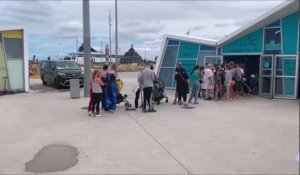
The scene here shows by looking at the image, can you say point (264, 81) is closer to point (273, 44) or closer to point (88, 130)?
point (273, 44)

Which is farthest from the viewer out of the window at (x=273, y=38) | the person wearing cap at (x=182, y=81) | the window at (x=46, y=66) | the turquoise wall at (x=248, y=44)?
the window at (x=46, y=66)

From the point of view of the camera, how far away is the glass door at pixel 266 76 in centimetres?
1685

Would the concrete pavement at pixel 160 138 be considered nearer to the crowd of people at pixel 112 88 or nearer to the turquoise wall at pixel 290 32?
the crowd of people at pixel 112 88

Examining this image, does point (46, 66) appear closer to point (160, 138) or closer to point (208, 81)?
point (208, 81)

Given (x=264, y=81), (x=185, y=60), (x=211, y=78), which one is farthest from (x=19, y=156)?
(x=185, y=60)

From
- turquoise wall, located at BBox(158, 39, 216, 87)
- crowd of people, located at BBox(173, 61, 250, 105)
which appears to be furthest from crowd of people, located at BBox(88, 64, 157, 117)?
turquoise wall, located at BBox(158, 39, 216, 87)

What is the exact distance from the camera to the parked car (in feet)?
74.5

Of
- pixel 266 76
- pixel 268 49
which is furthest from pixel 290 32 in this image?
pixel 266 76

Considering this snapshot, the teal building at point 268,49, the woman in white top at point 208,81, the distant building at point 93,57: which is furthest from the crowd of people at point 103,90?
the distant building at point 93,57

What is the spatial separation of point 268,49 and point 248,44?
1270mm

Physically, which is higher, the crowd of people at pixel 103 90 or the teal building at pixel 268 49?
the teal building at pixel 268 49

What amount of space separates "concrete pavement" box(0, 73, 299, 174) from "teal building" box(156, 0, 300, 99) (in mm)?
3078

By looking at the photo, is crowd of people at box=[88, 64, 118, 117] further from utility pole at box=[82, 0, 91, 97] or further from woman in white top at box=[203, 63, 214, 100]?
utility pole at box=[82, 0, 91, 97]

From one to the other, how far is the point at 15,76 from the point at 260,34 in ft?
41.8
